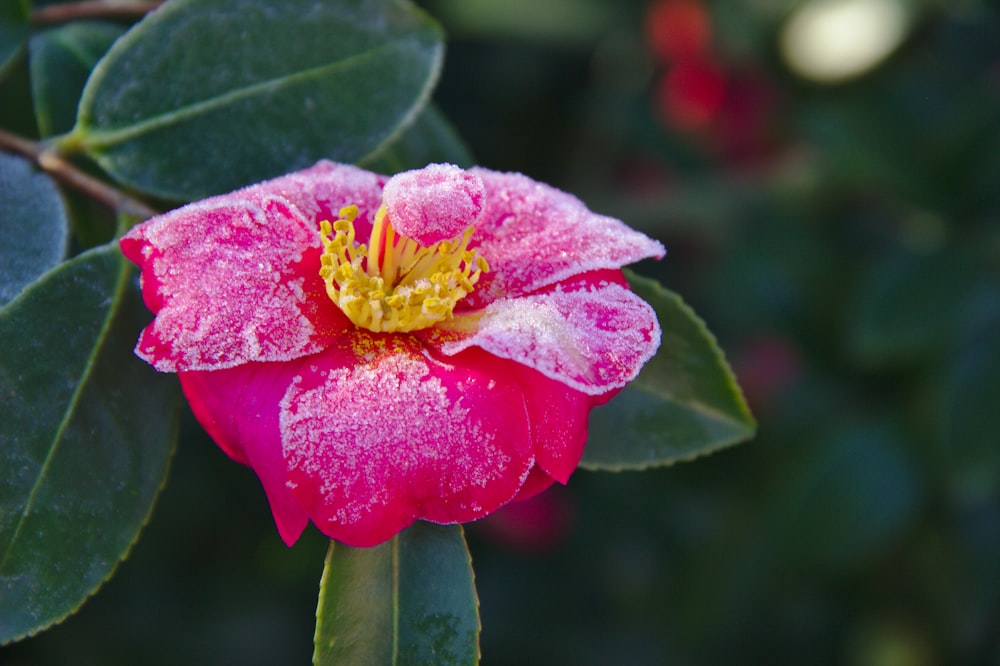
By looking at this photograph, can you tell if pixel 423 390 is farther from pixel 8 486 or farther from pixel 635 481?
pixel 635 481

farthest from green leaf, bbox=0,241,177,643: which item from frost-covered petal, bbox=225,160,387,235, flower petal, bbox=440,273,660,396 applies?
flower petal, bbox=440,273,660,396

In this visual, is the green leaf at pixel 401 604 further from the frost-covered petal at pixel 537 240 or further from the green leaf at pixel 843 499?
the green leaf at pixel 843 499

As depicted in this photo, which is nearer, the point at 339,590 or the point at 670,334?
the point at 339,590

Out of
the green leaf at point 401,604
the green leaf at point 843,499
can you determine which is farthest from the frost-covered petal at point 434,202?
the green leaf at point 843,499

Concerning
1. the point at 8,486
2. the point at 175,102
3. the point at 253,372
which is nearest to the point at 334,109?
the point at 175,102

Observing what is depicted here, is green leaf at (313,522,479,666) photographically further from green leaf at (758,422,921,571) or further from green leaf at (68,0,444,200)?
green leaf at (758,422,921,571)

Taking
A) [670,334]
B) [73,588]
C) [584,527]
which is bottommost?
[584,527]

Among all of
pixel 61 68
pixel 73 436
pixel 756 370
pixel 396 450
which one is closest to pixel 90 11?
pixel 61 68
